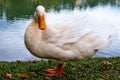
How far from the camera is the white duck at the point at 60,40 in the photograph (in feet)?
19.3

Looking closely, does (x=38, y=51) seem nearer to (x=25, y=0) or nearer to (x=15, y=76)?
(x=15, y=76)

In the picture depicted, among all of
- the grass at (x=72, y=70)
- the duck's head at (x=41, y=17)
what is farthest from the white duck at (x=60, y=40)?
the grass at (x=72, y=70)

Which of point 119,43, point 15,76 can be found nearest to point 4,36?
point 119,43

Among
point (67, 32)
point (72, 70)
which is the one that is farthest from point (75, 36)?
point (72, 70)

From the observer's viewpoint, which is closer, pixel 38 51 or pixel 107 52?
pixel 38 51

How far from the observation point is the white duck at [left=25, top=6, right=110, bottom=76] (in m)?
5.88

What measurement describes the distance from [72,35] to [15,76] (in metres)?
1.25

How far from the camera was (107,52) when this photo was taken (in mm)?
14641

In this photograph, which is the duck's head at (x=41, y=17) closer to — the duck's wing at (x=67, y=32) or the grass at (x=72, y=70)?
the duck's wing at (x=67, y=32)

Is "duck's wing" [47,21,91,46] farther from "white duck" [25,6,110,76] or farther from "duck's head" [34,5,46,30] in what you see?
"duck's head" [34,5,46,30]

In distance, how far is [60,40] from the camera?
5934 millimetres

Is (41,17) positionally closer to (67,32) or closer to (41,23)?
(41,23)

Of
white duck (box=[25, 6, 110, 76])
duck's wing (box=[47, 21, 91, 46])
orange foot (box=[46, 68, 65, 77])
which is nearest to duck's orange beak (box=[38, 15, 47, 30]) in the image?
white duck (box=[25, 6, 110, 76])

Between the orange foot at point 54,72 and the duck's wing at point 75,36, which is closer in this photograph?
the duck's wing at point 75,36
